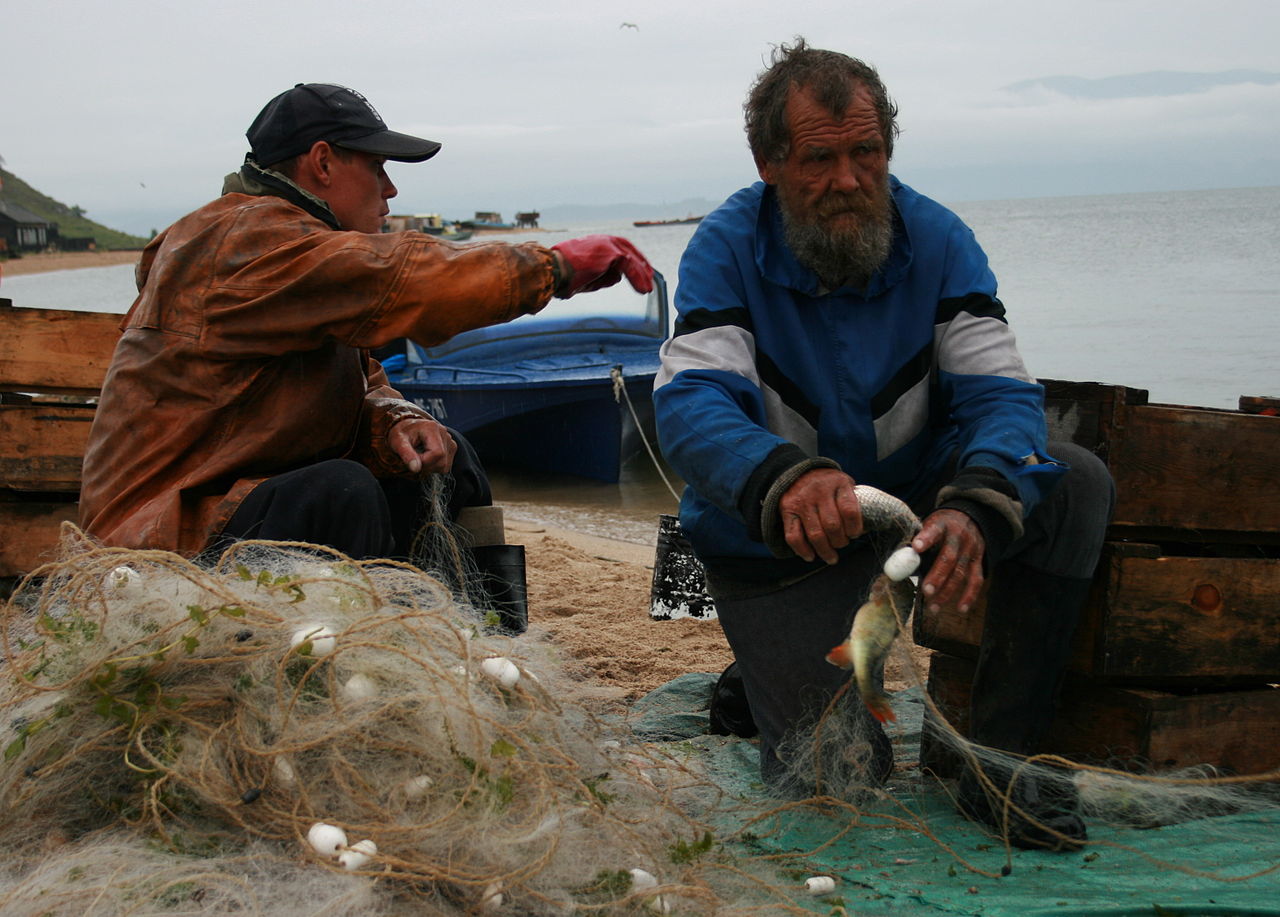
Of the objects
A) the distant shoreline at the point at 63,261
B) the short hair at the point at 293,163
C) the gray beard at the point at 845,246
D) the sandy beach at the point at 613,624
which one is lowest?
the sandy beach at the point at 613,624

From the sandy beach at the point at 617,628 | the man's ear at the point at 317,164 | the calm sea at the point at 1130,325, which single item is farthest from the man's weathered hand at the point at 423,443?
the calm sea at the point at 1130,325

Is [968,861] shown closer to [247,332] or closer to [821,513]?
[821,513]

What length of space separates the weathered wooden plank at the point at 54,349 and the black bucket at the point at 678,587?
2427 millimetres

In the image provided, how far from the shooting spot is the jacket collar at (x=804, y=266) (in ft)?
9.78

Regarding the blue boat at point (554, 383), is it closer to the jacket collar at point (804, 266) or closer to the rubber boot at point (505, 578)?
the rubber boot at point (505, 578)

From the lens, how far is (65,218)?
307ft

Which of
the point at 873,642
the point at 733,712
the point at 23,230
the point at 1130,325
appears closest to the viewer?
the point at 873,642

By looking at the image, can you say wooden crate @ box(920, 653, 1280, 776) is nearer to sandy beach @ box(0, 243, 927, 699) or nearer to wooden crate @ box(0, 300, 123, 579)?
sandy beach @ box(0, 243, 927, 699)

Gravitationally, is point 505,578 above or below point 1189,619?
below

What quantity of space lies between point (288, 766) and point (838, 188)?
1.86 m

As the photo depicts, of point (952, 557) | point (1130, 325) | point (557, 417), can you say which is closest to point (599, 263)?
point (952, 557)

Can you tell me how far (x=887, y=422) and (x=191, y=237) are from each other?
1880 millimetres

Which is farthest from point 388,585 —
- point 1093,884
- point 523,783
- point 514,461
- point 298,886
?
point 514,461

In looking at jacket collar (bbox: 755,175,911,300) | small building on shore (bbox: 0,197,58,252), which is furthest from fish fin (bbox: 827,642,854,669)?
small building on shore (bbox: 0,197,58,252)
